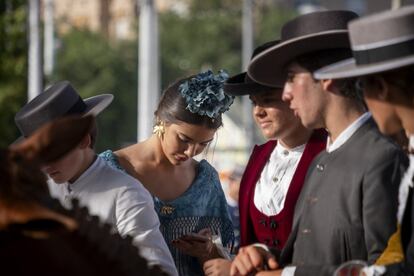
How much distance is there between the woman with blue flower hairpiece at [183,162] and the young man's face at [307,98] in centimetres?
160

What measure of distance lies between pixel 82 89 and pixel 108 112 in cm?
190

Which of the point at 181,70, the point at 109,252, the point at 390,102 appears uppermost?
the point at 390,102

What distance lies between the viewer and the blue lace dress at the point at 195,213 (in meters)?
5.05

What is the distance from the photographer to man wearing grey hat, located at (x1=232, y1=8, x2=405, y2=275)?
3.22 metres

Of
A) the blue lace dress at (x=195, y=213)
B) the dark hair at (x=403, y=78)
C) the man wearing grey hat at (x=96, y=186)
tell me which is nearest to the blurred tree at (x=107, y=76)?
the blue lace dress at (x=195, y=213)

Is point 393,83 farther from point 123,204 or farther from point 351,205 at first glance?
point 123,204

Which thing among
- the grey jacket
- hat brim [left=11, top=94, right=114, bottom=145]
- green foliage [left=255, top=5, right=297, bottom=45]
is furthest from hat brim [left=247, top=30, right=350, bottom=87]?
green foliage [left=255, top=5, right=297, bottom=45]

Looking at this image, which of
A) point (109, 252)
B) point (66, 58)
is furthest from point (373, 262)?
point (66, 58)

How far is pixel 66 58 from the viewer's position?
56531 millimetres

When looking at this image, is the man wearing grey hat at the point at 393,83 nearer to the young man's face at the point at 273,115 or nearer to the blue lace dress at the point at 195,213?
the young man's face at the point at 273,115

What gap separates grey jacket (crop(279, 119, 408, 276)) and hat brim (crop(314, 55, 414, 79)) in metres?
0.27

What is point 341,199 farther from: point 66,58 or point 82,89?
point 66,58

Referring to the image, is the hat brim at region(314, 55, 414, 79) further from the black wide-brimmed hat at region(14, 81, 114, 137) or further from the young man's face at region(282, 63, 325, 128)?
the black wide-brimmed hat at region(14, 81, 114, 137)

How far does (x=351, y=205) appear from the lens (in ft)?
10.7
